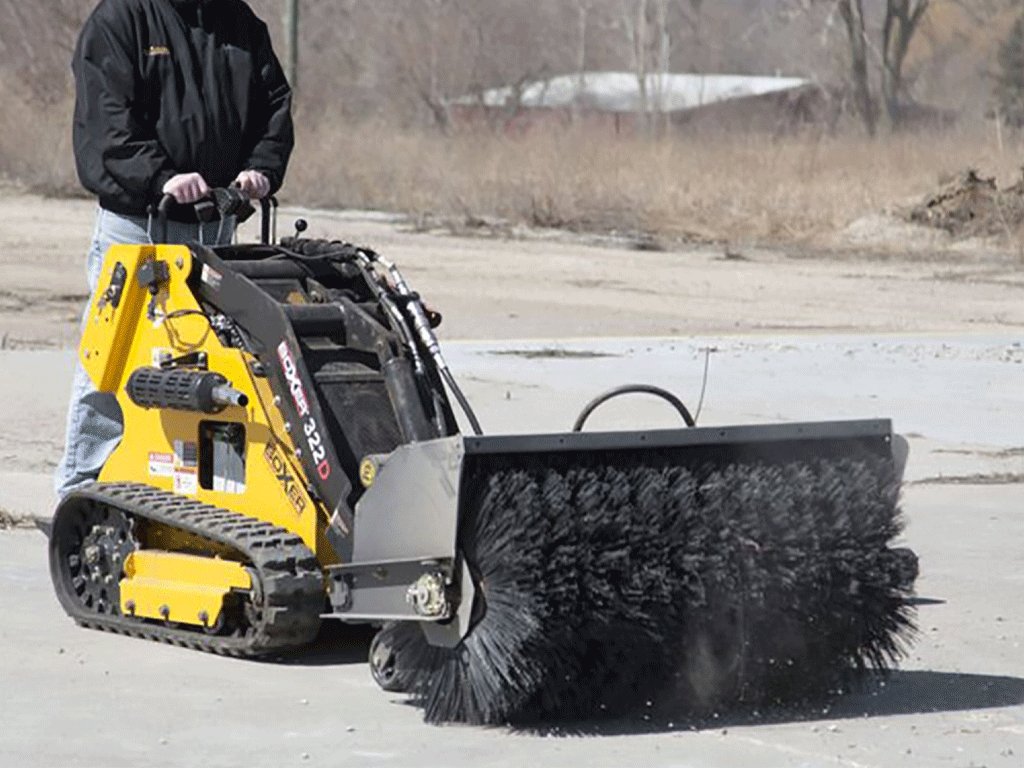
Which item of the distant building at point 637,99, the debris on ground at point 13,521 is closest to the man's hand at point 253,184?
the debris on ground at point 13,521

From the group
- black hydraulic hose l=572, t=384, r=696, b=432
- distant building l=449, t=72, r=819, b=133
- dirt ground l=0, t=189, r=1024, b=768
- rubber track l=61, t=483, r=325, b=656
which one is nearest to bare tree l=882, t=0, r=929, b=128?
distant building l=449, t=72, r=819, b=133

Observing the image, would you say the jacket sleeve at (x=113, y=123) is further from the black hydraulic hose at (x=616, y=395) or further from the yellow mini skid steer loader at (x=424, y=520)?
the black hydraulic hose at (x=616, y=395)

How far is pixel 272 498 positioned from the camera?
6.75 m

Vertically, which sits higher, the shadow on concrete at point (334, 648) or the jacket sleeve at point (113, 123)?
the jacket sleeve at point (113, 123)

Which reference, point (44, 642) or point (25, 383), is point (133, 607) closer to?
point (44, 642)

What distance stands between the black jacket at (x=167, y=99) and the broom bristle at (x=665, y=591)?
81.8 inches

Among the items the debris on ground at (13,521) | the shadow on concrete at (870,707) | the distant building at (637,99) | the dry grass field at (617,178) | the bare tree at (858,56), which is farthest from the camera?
the distant building at (637,99)

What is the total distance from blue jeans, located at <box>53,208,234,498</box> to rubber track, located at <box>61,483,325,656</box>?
0.57 meters

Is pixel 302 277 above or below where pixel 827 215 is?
above

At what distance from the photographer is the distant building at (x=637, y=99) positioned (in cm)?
6562

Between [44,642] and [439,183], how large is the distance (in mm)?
25559

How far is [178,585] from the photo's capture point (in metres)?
6.87

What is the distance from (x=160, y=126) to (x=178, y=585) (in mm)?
1613

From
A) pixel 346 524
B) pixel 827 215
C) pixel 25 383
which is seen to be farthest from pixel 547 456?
pixel 827 215
